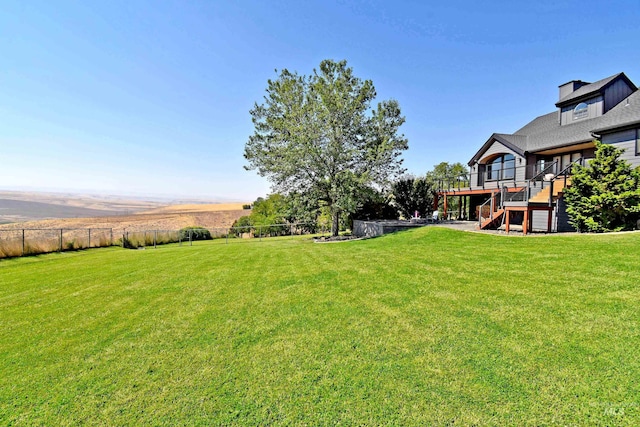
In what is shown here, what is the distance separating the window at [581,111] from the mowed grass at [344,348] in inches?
503

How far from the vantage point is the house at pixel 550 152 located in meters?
11.2

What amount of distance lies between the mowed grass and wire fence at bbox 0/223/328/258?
1076cm

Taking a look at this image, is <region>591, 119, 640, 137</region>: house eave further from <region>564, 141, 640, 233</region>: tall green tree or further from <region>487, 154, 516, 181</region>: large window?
<region>487, 154, 516, 181</region>: large window

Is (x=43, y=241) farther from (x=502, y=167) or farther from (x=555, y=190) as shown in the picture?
(x=502, y=167)

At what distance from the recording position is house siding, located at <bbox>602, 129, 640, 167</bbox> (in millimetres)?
11020

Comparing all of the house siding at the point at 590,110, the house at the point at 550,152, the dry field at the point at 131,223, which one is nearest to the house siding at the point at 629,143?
the house at the point at 550,152

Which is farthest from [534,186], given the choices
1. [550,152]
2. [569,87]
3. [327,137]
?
[327,137]

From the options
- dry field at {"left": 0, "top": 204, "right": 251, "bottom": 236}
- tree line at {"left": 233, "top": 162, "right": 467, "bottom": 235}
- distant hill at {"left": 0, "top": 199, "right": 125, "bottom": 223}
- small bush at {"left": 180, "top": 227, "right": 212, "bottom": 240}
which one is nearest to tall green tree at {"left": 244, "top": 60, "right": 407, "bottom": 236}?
tree line at {"left": 233, "top": 162, "right": 467, "bottom": 235}

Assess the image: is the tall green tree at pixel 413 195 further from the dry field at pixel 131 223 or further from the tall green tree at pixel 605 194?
the dry field at pixel 131 223

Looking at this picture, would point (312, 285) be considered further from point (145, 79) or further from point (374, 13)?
point (145, 79)

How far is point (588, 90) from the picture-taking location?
14453mm

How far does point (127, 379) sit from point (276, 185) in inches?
543

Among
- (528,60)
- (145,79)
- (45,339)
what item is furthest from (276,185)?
(528,60)

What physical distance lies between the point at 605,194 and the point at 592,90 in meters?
9.19
